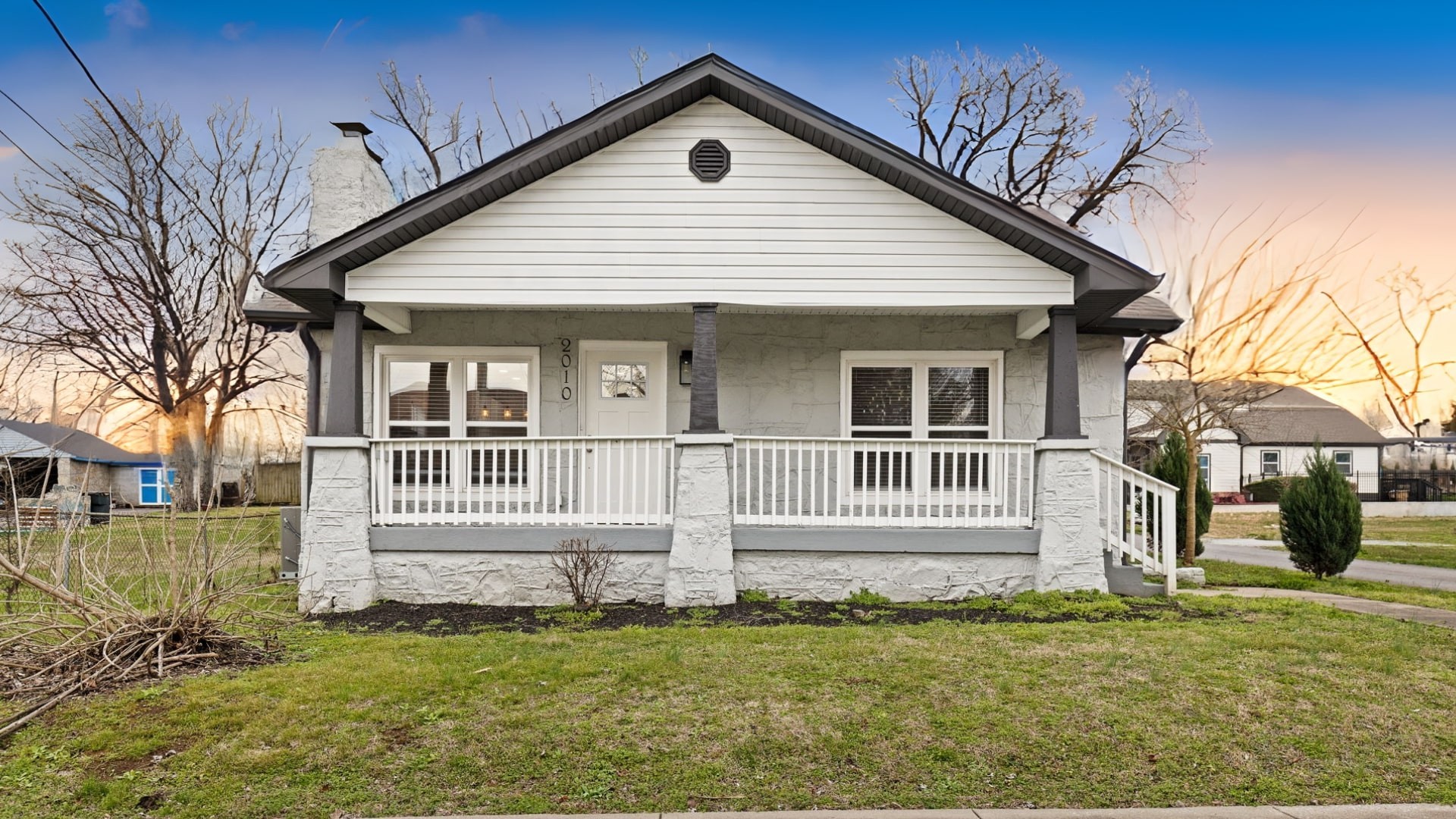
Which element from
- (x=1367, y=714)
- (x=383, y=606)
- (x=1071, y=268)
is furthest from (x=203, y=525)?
(x=1071, y=268)

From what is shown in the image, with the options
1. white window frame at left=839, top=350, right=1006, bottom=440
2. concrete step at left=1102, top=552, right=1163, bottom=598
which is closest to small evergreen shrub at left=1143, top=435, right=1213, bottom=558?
white window frame at left=839, top=350, right=1006, bottom=440

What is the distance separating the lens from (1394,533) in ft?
71.6

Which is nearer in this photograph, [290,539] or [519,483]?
[519,483]

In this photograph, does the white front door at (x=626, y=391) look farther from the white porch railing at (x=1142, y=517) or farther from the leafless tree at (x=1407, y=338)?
the leafless tree at (x=1407, y=338)

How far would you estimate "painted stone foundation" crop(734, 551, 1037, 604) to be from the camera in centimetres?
870

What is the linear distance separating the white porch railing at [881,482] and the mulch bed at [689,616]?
918 millimetres

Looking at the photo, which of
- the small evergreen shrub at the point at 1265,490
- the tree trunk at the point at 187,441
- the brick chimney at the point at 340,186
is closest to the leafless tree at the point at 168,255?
the tree trunk at the point at 187,441

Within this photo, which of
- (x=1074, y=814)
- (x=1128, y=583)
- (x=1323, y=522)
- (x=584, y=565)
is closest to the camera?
(x=1074, y=814)

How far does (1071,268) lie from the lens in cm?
861

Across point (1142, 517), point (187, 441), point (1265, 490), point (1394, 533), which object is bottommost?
point (1394, 533)

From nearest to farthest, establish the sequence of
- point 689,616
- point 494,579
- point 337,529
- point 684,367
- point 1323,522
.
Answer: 1. point 689,616
2. point 337,529
3. point 494,579
4. point 684,367
5. point 1323,522

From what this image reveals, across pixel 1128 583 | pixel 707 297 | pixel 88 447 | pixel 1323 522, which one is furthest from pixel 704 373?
pixel 88 447

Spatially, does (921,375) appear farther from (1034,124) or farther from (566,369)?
(1034,124)

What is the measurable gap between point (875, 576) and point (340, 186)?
7920 mm
